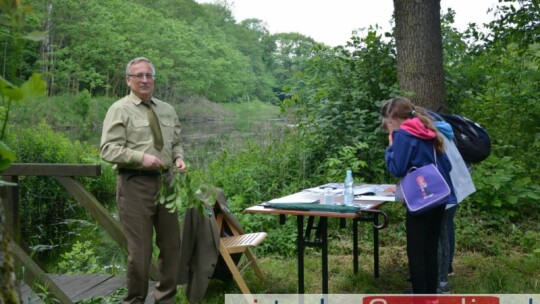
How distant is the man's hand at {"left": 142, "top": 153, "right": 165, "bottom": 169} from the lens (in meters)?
3.87

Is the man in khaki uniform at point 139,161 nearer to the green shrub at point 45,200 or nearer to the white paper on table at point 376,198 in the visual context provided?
the white paper on table at point 376,198

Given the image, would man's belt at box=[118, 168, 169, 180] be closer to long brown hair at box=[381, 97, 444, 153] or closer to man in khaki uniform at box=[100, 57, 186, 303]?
man in khaki uniform at box=[100, 57, 186, 303]

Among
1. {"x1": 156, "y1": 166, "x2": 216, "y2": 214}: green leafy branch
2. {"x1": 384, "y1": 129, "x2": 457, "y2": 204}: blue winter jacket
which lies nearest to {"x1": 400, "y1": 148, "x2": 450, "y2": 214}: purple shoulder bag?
{"x1": 384, "y1": 129, "x2": 457, "y2": 204}: blue winter jacket

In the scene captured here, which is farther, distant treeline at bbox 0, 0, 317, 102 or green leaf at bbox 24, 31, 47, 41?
distant treeline at bbox 0, 0, 317, 102

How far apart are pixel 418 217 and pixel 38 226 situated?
7.57 meters

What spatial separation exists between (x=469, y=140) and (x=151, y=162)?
2.48 metres

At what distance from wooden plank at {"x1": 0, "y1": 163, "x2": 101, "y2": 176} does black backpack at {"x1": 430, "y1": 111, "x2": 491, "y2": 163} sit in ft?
8.70

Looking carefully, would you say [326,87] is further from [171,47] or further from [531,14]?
[171,47]

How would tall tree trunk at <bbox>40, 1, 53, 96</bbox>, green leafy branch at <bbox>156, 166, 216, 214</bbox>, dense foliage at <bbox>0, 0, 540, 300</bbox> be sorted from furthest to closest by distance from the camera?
1. tall tree trunk at <bbox>40, 1, 53, 96</bbox>
2. dense foliage at <bbox>0, 0, 540, 300</bbox>
3. green leafy branch at <bbox>156, 166, 216, 214</bbox>

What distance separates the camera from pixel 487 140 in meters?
4.73

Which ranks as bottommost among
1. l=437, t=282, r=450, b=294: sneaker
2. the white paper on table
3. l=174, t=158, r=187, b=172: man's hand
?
Answer: l=437, t=282, r=450, b=294: sneaker

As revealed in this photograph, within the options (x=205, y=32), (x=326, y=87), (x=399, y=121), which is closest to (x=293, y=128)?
(x=326, y=87)

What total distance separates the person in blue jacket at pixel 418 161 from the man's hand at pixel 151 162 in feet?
4.94

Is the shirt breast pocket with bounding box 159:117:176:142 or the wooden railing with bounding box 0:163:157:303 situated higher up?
the shirt breast pocket with bounding box 159:117:176:142
